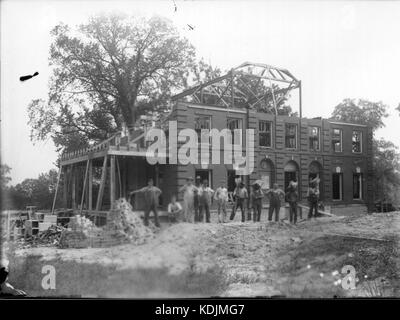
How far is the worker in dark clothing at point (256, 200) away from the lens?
4.80 m

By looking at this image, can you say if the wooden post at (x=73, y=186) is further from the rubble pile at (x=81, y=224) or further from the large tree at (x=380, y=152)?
the large tree at (x=380, y=152)

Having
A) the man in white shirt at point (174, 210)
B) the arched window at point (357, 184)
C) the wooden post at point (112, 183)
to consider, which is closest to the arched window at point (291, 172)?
the arched window at point (357, 184)

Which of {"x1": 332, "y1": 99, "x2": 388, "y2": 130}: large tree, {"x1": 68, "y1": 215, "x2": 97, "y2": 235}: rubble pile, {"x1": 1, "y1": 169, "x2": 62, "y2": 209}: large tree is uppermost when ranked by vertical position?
{"x1": 332, "y1": 99, "x2": 388, "y2": 130}: large tree

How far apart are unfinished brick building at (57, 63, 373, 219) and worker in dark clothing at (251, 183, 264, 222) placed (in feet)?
0.35

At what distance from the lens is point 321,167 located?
5.10 meters

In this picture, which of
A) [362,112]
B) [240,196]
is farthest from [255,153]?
[362,112]

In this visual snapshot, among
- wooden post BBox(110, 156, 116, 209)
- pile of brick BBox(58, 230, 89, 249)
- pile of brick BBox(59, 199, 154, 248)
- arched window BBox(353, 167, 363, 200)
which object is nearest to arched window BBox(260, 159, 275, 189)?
arched window BBox(353, 167, 363, 200)

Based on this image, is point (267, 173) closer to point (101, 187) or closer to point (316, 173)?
point (316, 173)

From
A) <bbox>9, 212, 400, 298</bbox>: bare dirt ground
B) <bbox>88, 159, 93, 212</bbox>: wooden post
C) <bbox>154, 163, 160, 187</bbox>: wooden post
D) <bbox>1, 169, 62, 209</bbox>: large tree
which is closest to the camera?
<bbox>9, 212, 400, 298</bbox>: bare dirt ground

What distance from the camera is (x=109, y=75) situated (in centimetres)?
466

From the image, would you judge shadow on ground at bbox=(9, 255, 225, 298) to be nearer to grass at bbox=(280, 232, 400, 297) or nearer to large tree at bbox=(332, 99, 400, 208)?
grass at bbox=(280, 232, 400, 297)

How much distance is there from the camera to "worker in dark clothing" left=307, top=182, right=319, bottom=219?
4.90 metres

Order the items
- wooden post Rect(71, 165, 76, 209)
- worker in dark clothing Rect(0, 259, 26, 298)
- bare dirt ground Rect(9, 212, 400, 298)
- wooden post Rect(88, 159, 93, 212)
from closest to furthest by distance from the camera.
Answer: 1. worker in dark clothing Rect(0, 259, 26, 298)
2. bare dirt ground Rect(9, 212, 400, 298)
3. wooden post Rect(88, 159, 93, 212)
4. wooden post Rect(71, 165, 76, 209)
